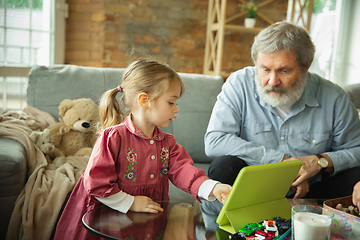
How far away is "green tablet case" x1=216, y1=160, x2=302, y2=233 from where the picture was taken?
850mm

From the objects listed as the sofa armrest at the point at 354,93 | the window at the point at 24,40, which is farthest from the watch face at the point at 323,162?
the window at the point at 24,40

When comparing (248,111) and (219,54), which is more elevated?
(219,54)

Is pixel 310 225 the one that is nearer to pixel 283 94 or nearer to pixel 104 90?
pixel 283 94

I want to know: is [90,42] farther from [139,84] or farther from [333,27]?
[333,27]

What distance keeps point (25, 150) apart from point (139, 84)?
0.74 metres

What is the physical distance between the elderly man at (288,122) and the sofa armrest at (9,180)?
0.80 metres

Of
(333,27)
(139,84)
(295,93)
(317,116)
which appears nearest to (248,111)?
(295,93)

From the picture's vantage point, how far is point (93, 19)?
2.85 meters

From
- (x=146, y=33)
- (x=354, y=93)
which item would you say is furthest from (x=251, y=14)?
(x=354, y=93)

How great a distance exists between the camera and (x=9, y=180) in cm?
129

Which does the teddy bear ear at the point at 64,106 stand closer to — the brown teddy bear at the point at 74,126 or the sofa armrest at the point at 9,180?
the brown teddy bear at the point at 74,126

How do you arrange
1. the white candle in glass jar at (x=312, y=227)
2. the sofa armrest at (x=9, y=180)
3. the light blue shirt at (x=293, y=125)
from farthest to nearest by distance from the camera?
the light blue shirt at (x=293, y=125) → the sofa armrest at (x=9, y=180) → the white candle in glass jar at (x=312, y=227)

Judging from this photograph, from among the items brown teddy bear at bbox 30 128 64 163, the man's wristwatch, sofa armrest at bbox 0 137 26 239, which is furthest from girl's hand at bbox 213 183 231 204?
brown teddy bear at bbox 30 128 64 163

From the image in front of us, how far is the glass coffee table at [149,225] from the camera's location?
33.2 inches
